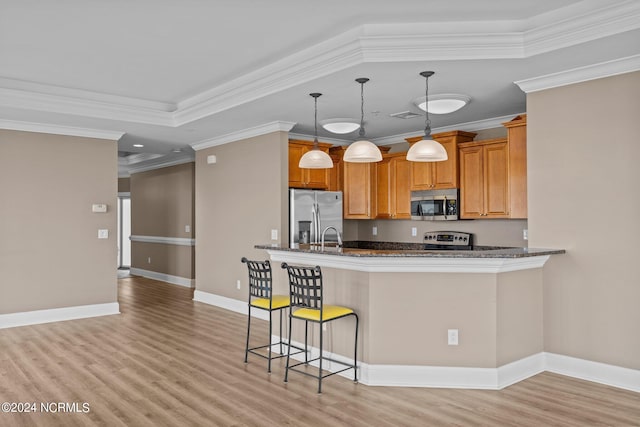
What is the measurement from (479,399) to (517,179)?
2.45m

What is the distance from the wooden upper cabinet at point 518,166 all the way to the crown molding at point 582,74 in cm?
64

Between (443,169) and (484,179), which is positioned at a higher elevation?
(443,169)

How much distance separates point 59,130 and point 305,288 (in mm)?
4517

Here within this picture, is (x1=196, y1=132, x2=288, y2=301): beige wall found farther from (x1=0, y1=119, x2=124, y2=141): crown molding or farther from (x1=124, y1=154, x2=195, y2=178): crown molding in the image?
(x1=124, y1=154, x2=195, y2=178): crown molding

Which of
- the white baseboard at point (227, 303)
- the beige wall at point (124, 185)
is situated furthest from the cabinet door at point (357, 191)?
the beige wall at point (124, 185)

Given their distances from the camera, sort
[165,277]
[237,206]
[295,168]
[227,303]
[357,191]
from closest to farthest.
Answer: [295,168] < [237,206] < [227,303] < [357,191] < [165,277]

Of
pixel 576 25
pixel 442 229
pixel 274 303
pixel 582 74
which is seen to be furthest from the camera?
pixel 442 229

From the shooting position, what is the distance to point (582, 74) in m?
4.13

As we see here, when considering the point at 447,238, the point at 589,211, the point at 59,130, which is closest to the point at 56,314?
the point at 59,130

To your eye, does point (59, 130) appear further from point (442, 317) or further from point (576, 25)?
point (576, 25)

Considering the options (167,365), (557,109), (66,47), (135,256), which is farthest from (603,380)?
(135,256)

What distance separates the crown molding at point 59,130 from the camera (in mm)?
6219

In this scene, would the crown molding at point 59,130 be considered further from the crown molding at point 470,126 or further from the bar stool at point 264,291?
the crown molding at point 470,126

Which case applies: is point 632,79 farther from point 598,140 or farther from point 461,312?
point 461,312
